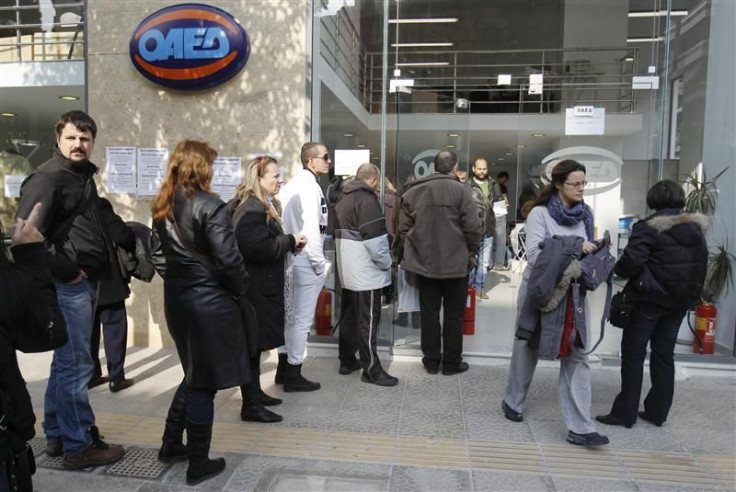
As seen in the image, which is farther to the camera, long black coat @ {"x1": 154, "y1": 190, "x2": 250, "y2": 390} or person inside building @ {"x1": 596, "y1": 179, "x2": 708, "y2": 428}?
person inside building @ {"x1": 596, "y1": 179, "x2": 708, "y2": 428}

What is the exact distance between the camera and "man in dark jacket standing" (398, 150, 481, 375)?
16.4 feet

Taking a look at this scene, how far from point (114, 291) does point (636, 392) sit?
408 centimetres

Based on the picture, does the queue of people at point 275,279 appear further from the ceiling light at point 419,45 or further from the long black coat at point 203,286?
the ceiling light at point 419,45

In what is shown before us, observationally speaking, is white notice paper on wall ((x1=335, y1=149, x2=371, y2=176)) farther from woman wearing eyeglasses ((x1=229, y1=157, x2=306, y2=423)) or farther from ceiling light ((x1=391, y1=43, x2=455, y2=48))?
woman wearing eyeglasses ((x1=229, y1=157, x2=306, y2=423))

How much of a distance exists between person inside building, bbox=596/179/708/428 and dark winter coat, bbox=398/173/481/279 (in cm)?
144

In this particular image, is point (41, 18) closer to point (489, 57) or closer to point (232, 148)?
point (232, 148)

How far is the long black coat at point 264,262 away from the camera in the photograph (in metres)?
3.85

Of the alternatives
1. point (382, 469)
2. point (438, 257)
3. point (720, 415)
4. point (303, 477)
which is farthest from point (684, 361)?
point (303, 477)

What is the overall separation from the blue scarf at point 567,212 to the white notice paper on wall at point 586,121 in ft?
7.72

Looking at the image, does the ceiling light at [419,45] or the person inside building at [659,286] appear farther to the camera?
the ceiling light at [419,45]

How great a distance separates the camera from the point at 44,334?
2170 mm

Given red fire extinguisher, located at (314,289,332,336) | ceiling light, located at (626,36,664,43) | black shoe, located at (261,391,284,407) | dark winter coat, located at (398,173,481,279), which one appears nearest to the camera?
black shoe, located at (261,391,284,407)

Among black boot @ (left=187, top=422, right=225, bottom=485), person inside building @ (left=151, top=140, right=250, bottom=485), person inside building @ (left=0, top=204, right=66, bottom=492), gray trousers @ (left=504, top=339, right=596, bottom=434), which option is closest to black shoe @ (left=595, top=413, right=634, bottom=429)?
gray trousers @ (left=504, top=339, right=596, bottom=434)

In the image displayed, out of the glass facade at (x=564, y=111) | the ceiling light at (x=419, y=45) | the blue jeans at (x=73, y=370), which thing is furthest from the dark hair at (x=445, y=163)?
the blue jeans at (x=73, y=370)
